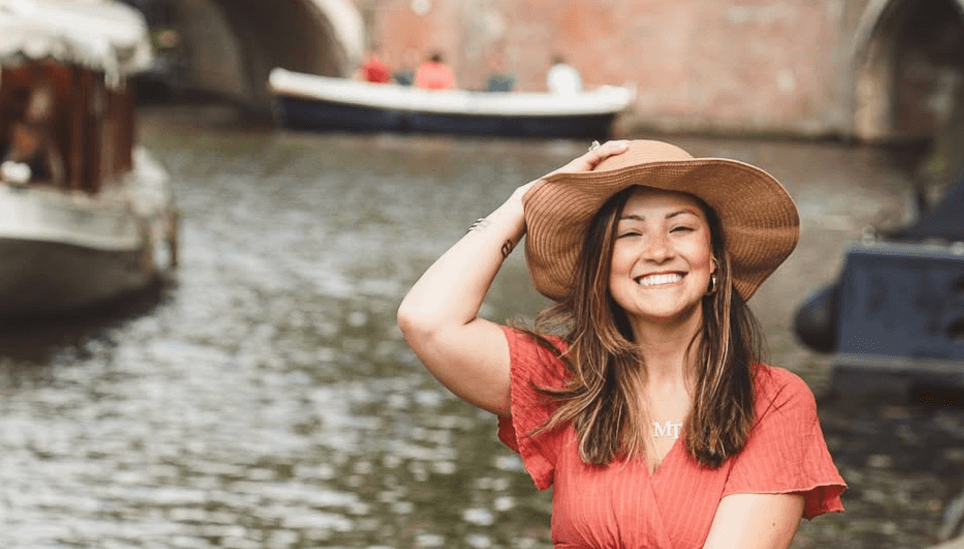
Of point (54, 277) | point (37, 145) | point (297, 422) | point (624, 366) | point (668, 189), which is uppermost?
point (668, 189)

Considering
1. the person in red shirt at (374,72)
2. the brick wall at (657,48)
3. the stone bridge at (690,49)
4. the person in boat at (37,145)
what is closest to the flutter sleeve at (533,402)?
the person in boat at (37,145)

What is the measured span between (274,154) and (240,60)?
9.16 m

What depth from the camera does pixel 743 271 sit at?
234cm

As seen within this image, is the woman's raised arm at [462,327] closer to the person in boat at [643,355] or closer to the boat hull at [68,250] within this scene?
the person in boat at [643,355]

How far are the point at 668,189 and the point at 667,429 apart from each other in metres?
0.32

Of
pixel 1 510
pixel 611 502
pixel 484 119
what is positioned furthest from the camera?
pixel 484 119

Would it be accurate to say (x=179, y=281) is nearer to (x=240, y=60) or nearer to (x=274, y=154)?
(x=274, y=154)

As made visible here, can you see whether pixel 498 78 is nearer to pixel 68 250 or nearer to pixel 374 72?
pixel 374 72

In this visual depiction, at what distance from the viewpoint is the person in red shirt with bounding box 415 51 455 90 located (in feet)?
75.7

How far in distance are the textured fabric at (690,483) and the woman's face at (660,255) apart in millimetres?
152

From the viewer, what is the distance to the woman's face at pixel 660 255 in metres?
2.24

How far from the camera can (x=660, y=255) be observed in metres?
2.23

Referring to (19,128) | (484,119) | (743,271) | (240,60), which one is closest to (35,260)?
(19,128)

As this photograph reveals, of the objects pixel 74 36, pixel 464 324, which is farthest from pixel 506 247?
pixel 74 36
